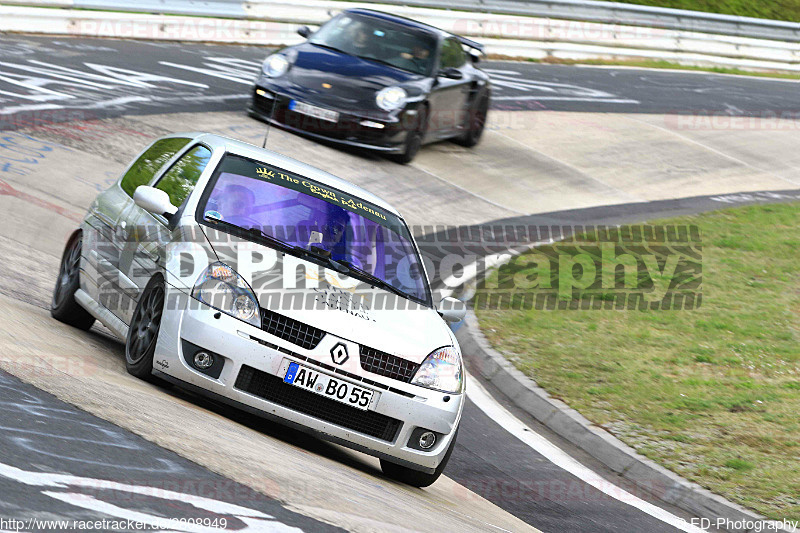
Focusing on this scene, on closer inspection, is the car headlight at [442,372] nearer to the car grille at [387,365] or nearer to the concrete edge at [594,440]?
the car grille at [387,365]

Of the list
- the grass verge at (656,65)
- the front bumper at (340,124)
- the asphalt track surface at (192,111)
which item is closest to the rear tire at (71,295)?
the asphalt track surface at (192,111)

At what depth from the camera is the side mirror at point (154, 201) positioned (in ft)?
22.1

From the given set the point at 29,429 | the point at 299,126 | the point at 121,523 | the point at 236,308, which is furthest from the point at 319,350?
the point at 299,126

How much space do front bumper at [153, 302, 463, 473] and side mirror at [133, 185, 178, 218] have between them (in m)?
0.88

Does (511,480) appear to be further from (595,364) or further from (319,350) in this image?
(595,364)

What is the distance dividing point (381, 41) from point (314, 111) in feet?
5.97

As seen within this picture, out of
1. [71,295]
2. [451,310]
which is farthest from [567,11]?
[71,295]

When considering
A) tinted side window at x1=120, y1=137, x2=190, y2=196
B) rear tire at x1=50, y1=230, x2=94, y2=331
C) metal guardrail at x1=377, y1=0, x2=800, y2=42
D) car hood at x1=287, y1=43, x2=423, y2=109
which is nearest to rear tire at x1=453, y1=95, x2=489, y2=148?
car hood at x1=287, y1=43, x2=423, y2=109

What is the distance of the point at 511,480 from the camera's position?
279 inches

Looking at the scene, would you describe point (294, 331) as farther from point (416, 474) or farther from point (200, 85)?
point (200, 85)

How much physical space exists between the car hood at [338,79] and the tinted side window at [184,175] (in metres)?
7.65

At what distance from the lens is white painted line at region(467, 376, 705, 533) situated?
6.99m

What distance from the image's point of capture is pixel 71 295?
25.3 feet

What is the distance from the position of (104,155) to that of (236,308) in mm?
7591
